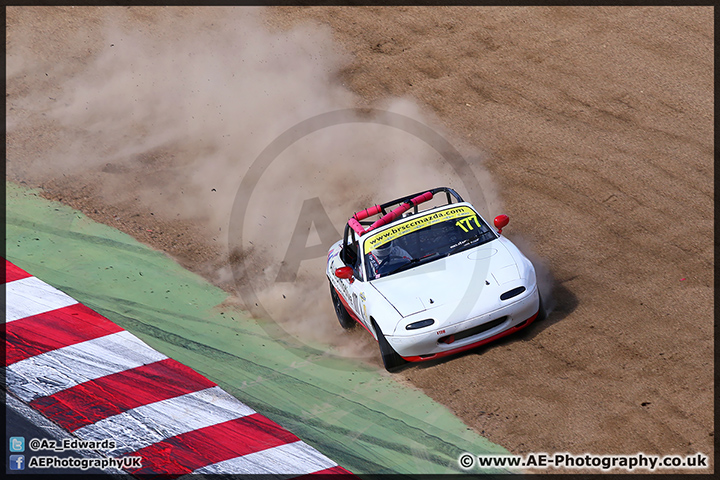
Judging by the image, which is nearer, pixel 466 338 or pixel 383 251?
pixel 466 338

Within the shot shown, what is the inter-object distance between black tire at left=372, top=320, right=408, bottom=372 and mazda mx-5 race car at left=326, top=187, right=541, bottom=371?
0.4 inches

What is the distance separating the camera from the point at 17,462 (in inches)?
275

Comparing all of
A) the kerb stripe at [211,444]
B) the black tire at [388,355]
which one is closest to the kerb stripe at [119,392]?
the kerb stripe at [211,444]

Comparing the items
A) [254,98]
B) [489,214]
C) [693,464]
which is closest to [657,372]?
[693,464]

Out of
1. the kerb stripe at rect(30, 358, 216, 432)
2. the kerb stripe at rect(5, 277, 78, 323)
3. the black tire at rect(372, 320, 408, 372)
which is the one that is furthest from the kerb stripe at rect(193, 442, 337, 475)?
the kerb stripe at rect(5, 277, 78, 323)

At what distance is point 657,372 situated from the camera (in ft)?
23.8

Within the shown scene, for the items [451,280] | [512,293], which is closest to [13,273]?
[451,280]

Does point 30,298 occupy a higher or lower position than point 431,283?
lower

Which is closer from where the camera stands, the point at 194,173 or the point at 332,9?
the point at 194,173

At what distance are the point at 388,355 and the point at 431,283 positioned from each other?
90 centimetres

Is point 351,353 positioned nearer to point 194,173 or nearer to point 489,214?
point 489,214

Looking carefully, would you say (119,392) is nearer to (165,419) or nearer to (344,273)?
(165,419)

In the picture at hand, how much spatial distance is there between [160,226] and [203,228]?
725 mm

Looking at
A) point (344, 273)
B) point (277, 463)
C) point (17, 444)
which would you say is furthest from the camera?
point (344, 273)
